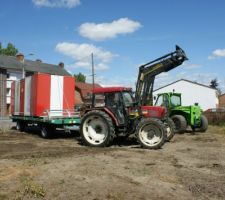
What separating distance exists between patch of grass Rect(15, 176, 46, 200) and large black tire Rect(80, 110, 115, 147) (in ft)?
21.1

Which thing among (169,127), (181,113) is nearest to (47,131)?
(169,127)

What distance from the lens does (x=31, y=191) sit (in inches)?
297

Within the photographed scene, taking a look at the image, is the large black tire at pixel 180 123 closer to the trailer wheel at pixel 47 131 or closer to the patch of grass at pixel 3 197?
the trailer wheel at pixel 47 131

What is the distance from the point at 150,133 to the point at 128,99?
1.77 meters

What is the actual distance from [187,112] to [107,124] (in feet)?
26.8

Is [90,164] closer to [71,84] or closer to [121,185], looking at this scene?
[121,185]

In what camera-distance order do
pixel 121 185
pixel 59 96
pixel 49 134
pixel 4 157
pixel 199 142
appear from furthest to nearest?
pixel 59 96 < pixel 49 134 < pixel 199 142 < pixel 4 157 < pixel 121 185

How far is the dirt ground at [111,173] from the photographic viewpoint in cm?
757

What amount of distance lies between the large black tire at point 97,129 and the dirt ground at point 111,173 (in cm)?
75

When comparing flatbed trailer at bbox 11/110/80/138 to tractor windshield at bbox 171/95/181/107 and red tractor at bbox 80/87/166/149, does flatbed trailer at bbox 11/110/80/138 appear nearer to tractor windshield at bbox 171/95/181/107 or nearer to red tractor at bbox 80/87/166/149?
red tractor at bbox 80/87/166/149

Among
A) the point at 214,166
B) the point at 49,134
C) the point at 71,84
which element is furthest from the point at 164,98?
the point at 214,166

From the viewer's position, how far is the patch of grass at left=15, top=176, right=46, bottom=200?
7281 mm

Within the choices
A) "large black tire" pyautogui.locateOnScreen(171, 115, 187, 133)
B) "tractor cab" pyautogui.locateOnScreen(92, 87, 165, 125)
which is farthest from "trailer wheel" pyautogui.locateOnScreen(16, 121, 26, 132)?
"large black tire" pyautogui.locateOnScreen(171, 115, 187, 133)

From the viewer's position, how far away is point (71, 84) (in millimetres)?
20578
